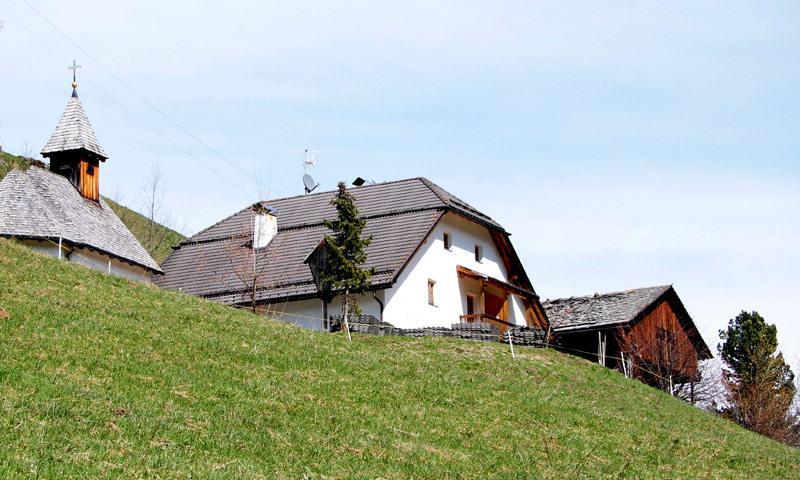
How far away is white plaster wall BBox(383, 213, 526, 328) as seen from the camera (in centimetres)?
4197

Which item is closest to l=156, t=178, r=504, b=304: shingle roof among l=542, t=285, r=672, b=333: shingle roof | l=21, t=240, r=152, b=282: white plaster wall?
l=21, t=240, r=152, b=282: white plaster wall

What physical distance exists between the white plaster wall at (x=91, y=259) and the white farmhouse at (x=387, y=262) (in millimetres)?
2562

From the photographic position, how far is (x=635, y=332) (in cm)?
4512

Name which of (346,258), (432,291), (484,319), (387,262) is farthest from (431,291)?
(346,258)

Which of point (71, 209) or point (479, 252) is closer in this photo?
point (71, 209)

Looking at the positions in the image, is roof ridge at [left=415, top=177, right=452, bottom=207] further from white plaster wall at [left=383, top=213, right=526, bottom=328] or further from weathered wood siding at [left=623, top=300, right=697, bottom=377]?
weathered wood siding at [left=623, top=300, right=697, bottom=377]

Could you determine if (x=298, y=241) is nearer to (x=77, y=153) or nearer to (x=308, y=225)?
(x=308, y=225)

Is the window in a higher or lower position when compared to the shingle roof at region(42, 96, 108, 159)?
lower

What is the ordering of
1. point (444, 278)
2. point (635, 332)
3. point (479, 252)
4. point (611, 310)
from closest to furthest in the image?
1. point (444, 278)
2. point (635, 332)
3. point (611, 310)
4. point (479, 252)

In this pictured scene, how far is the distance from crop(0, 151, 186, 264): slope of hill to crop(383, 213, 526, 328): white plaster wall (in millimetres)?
24570

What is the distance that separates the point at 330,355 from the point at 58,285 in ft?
21.2

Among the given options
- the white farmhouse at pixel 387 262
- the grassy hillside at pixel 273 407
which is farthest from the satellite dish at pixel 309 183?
the grassy hillside at pixel 273 407

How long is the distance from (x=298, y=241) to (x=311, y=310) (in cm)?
507

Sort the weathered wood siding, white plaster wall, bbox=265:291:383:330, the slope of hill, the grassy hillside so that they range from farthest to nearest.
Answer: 1. the slope of hill
2. the weathered wood siding
3. white plaster wall, bbox=265:291:383:330
4. the grassy hillside
